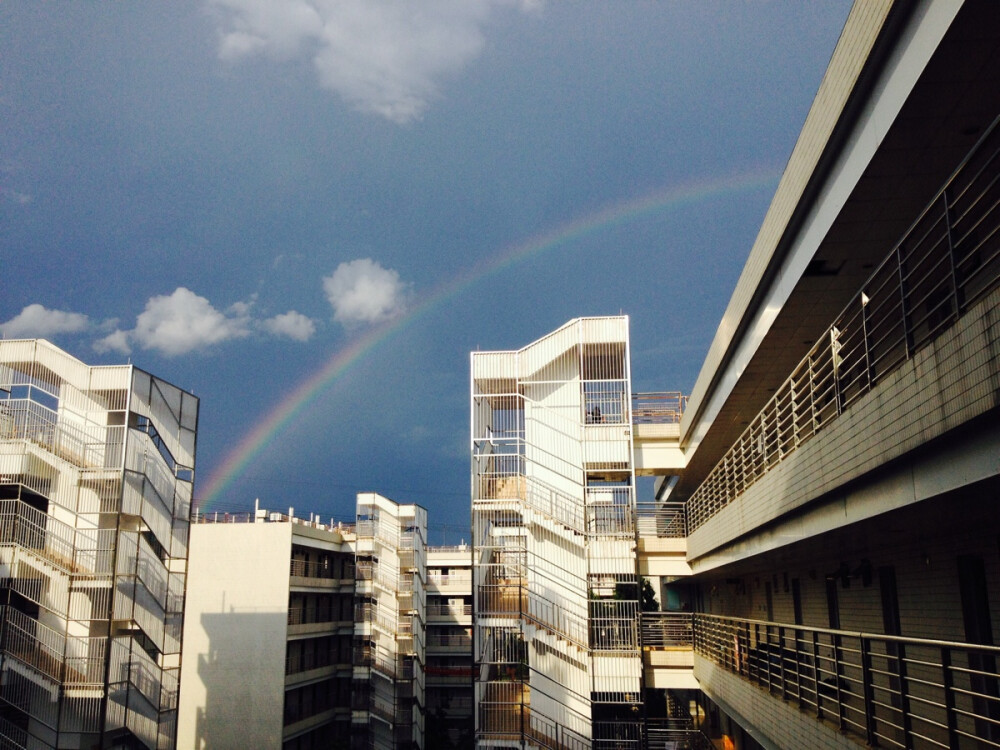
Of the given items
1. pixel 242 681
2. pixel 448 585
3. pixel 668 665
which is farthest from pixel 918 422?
pixel 448 585

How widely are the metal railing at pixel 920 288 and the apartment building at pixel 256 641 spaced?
85.6 feet

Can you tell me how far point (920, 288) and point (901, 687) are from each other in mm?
5878

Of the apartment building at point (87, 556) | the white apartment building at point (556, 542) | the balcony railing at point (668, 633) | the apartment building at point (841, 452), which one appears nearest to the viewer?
the apartment building at point (841, 452)

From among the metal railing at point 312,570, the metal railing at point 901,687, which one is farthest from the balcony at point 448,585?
the metal railing at point 901,687

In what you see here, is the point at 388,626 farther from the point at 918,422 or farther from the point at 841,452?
the point at 918,422

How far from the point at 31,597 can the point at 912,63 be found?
77.5 feet

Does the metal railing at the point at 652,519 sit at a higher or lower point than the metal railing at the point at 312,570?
higher

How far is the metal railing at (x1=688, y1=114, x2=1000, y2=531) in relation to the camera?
5227 millimetres

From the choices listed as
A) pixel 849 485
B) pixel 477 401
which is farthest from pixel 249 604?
pixel 849 485

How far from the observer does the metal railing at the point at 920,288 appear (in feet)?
17.1

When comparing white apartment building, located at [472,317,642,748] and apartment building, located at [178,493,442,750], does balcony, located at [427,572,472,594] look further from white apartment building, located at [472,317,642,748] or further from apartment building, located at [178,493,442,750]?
white apartment building, located at [472,317,642,748]

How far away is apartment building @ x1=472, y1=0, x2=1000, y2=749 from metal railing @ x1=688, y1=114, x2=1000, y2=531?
2.1 inches

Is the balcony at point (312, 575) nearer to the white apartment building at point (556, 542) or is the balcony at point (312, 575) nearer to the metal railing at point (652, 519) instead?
the white apartment building at point (556, 542)

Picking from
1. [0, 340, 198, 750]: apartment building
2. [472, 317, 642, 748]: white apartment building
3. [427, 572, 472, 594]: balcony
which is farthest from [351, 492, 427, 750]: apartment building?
[472, 317, 642, 748]: white apartment building
